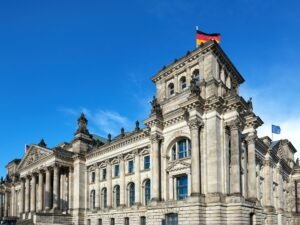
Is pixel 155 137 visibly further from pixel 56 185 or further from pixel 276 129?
pixel 276 129

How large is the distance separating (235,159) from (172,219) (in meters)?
9.37

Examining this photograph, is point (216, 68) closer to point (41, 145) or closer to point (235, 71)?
point (235, 71)

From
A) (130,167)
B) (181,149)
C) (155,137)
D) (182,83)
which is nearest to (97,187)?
(130,167)

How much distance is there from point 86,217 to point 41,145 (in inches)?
691

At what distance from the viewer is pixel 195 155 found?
3559 centimetres

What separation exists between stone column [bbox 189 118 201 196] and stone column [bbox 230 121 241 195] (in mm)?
3455

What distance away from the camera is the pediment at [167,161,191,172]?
37.9 m

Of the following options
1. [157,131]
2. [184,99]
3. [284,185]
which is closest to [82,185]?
[157,131]

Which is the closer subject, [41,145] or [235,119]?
[235,119]

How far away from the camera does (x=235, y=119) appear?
36.0m

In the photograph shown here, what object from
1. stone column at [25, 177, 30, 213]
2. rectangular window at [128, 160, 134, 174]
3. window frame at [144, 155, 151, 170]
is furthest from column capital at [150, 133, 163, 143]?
stone column at [25, 177, 30, 213]

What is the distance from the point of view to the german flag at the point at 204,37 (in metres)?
41.6

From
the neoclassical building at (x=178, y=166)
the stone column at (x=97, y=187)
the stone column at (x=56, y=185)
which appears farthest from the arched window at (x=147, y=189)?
the stone column at (x=56, y=185)

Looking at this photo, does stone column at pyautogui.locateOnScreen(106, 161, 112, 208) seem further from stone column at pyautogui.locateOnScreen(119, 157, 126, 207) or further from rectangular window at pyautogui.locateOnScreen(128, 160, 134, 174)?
rectangular window at pyautogui.locateOnScreen(128, 160, 134, 174)
